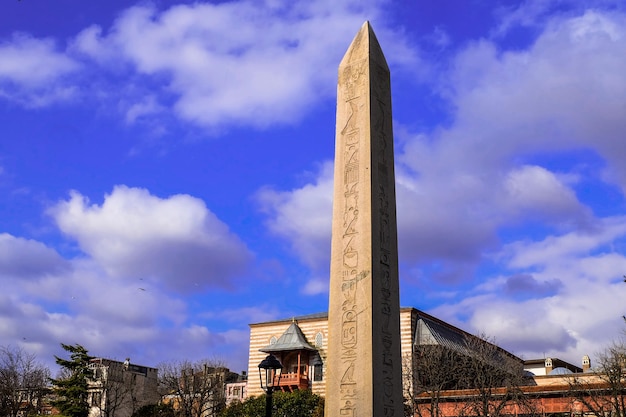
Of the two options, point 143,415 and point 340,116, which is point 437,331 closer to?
point 143,415

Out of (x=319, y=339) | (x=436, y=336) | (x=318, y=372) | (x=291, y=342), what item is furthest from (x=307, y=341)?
(x=436, y=336)

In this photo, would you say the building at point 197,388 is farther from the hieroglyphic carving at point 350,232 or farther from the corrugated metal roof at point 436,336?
the hieroglyphic carving at point 350,232

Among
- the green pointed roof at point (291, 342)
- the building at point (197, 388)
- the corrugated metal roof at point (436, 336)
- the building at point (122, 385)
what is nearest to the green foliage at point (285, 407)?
the building at point (197, 388)

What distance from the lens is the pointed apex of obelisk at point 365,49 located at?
1204 centimetres

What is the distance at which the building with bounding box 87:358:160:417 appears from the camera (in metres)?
55.1

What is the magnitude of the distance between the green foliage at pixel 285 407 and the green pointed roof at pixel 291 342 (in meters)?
4.21

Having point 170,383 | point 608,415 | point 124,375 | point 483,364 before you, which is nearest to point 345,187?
point 608,415

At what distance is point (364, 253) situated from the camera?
10.6 metres

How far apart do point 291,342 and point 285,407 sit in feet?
19.6

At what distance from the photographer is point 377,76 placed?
39.3 ft

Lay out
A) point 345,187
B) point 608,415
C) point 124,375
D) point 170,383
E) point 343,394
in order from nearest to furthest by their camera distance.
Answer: point 343,394
point 345,187
point 608,415
point 170,383
point 124,375

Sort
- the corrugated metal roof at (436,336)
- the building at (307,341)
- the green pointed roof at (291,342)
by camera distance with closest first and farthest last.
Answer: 1. the corrugated metal roof at (436,336)
2. the building at (307,341)
3. the green pointed roof at (291,342)

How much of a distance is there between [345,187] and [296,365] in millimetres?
39050

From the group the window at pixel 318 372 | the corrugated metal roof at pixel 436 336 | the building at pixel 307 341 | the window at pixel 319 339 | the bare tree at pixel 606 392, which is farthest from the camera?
the window at pixel 319 339
